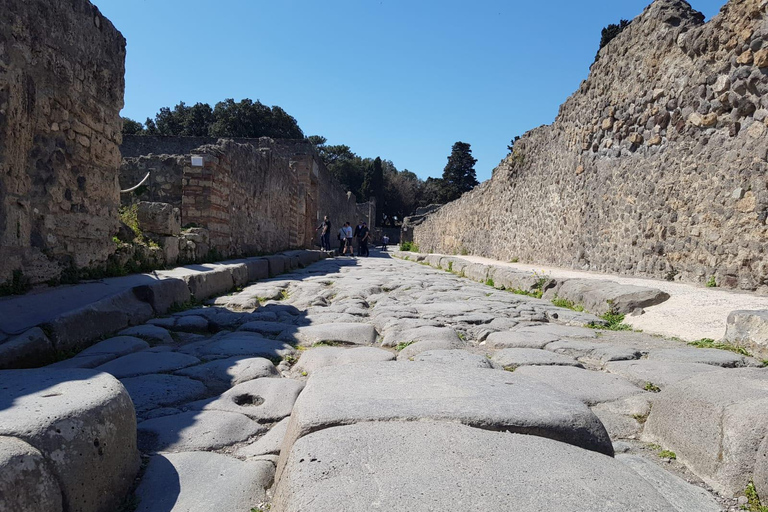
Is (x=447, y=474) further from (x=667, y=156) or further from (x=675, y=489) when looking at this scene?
(x=667, y=156)

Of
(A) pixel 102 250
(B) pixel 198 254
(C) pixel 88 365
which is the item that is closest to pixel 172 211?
(B) pixel 198 254

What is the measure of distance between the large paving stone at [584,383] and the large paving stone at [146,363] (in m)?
1.74

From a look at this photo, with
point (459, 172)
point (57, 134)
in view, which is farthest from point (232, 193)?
point (459, 172)

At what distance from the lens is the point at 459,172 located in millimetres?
49688


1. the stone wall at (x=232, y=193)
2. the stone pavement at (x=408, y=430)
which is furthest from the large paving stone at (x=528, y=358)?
the stone wall at (x=232, y=193)

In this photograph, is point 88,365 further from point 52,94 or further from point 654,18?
point 654,18

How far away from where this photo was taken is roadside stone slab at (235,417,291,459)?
1.59m

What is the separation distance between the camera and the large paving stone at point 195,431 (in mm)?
1629

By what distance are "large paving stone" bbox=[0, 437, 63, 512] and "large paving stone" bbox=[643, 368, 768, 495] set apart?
163 cm

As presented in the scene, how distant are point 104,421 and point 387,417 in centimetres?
75

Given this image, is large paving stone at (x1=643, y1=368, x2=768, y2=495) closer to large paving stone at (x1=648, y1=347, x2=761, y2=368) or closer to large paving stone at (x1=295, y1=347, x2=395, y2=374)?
large paving stone at (x1=648, y1=347, x2=761, y2=368)

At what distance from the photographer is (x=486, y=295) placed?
6.17m

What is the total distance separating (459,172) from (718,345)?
47724 millimetres

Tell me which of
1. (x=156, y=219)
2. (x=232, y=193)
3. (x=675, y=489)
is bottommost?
(x=675, y=489)
